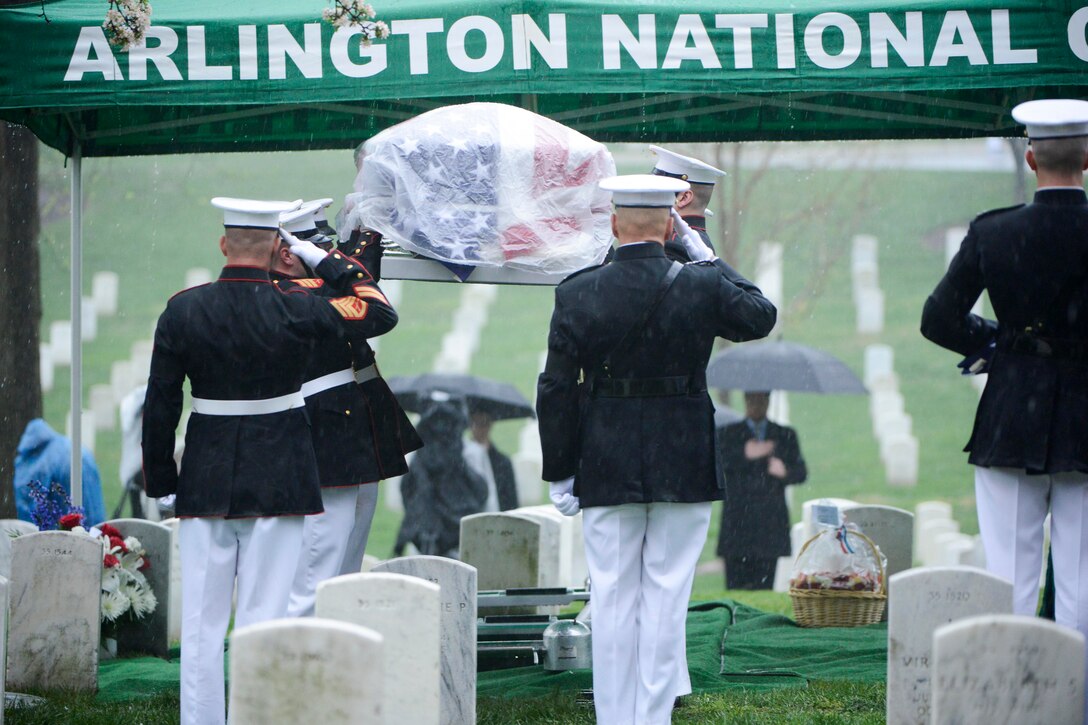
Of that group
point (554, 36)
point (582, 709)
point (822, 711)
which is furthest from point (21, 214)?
point (822, 711)

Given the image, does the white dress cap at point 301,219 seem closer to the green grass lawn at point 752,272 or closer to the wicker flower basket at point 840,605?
the wicker flower basket at point 840,605

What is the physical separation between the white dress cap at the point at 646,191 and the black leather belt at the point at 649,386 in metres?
0.62

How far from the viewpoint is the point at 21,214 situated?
923 centimetres

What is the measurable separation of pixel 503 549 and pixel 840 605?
1884mm

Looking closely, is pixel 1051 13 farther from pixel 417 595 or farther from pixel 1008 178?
pixel 1008 178

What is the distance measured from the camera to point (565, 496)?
522 cm

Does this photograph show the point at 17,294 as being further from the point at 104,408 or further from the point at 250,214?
the point at 104,408

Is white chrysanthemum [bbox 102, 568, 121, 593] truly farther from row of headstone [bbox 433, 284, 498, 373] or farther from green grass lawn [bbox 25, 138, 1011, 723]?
row of headstone [bbox 433, 284, 498, 373]

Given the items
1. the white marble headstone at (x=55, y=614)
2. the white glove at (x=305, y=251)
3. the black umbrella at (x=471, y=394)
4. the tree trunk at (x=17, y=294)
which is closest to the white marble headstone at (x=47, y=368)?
the black umbrella at (x=471, y=394)

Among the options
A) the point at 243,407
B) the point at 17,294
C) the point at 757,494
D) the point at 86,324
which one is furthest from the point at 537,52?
the point at 86,324

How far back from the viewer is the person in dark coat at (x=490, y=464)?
12406mm

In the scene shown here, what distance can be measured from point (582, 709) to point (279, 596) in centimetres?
141

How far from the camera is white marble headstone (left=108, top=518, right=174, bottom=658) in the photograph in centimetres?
758

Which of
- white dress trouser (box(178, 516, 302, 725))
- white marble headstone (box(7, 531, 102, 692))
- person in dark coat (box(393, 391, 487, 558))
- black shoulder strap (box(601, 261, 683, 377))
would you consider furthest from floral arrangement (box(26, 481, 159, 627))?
person in dark coat (box(393, 391, 487, 558))
